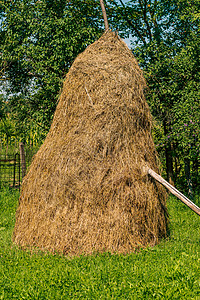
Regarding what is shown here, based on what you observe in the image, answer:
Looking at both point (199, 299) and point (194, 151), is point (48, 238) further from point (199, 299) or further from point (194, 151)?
point (194, 151)

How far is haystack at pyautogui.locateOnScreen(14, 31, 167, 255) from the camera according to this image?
5258 mm

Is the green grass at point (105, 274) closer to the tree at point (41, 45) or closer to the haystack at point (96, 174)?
the haystack at point (96, 174)

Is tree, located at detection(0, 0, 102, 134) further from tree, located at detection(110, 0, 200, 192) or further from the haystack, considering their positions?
the haystack

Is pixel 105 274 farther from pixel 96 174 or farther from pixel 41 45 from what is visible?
pixel 41 45

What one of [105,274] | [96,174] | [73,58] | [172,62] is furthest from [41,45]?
[105,274]

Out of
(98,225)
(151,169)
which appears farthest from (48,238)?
(151,169)

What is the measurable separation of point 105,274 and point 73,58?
7.37 m

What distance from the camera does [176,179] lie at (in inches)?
525

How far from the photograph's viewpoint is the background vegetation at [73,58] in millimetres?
9711

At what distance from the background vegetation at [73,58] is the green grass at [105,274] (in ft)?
15.4

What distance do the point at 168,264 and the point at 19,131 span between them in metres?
7.57

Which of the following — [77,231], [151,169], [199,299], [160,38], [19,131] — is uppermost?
[160,38]

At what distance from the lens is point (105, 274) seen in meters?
4.39

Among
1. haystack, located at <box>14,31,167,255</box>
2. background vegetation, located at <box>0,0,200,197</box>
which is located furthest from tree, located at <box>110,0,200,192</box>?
haystack, located at <box>14,31,167,255</box>
